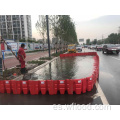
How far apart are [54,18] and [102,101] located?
1979cm

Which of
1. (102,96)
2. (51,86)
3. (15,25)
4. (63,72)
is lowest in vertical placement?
(102,96)

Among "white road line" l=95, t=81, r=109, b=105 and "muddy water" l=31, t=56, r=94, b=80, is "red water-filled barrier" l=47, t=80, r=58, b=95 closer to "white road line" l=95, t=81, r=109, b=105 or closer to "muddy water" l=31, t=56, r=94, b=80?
"white road line" l=95, t=81, r=109, b=105

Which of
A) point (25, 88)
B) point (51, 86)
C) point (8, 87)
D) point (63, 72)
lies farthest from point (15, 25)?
point (51, 86)

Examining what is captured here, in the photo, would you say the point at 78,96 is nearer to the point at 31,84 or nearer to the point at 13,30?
the point at 31,84

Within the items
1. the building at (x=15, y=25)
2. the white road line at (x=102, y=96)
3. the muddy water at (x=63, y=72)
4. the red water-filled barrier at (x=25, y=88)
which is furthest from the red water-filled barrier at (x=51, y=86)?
the building at (x=15, y=25)

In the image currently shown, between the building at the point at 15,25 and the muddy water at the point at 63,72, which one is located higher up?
the building at the point at 15,25

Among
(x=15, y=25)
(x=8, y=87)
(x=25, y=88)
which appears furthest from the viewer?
(x=15, y=25)

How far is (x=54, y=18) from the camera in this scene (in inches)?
848

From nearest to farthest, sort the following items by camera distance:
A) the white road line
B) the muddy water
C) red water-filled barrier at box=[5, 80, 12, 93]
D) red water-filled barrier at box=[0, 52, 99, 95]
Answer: the white road line, red water-filled barrier at box=[0, 52, 99, 95], red water-filled barrier at box=[5, 80, 12, 93], the muddy water

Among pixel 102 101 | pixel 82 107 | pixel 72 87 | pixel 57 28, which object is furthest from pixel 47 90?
pixel 57 28

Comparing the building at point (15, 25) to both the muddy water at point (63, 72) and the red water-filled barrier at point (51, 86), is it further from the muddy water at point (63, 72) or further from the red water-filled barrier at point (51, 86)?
the red water-filled barrier at point (51, 86)

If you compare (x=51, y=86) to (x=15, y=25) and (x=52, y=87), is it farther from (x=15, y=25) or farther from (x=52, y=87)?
(x=15, y=25)

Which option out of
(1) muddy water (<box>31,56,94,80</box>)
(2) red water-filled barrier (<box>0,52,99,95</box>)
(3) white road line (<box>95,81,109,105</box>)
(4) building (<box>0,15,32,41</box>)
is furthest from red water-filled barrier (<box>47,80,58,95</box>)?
(4) building (<box>0,15,32,41</box>)

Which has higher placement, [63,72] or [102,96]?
[63,72]
